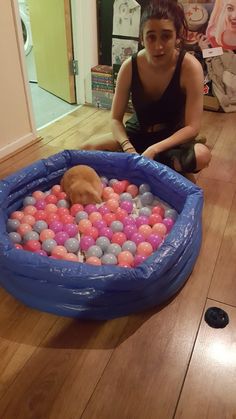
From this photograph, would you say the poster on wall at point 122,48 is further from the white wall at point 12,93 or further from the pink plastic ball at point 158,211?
the pink plastic ball at point 158,211

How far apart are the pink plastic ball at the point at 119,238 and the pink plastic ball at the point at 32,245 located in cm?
28

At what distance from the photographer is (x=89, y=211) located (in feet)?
4.66

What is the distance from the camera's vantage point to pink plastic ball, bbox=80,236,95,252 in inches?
48.9

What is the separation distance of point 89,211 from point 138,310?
52 cm

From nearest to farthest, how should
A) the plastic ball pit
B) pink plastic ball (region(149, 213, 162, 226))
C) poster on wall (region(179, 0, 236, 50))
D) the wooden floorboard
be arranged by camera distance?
1. the wooden floorboard
2. the plastic ball pit
3. pink plastic ball (region(149, 213, 162, 226))
4. poster on wall (region(179, 0, 236, 50))

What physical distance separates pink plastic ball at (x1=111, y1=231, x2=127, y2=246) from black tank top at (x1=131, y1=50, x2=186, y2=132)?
0.70 meters

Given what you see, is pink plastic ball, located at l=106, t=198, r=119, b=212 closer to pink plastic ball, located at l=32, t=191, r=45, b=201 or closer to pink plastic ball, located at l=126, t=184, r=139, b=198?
pink plastic ball, located at l=126, t=184, r=139, b=198

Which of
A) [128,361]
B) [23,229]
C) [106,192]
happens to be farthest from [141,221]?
[128,361]

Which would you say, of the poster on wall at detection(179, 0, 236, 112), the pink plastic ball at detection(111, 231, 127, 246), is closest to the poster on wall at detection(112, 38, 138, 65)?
the poster on wall at detection(179, 0, 236, 112)

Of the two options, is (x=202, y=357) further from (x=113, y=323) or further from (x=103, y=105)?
(x=103, y=105)

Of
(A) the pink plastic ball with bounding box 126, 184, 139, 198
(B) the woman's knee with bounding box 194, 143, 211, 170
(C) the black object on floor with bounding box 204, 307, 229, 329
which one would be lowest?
(C) the black object on floor with bounding box 204, 307, 229, 329

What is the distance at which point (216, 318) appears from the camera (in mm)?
1039

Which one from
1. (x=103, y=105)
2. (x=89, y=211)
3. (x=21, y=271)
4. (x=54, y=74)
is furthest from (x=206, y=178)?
(x=54, y=74)

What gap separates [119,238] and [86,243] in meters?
0.13
